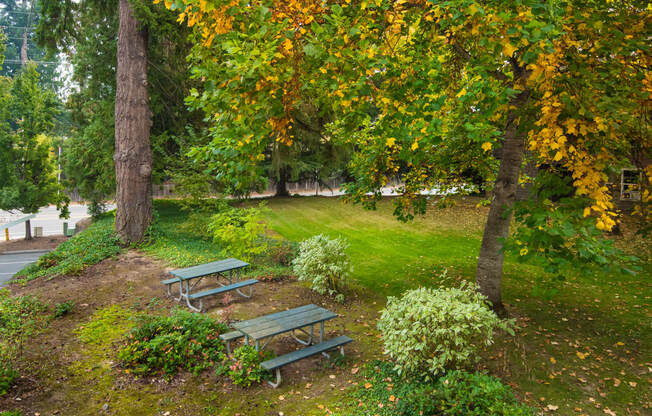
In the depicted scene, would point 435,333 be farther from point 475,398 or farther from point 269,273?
point 269,273

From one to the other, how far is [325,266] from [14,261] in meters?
14.3

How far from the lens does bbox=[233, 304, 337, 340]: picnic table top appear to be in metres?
4.73

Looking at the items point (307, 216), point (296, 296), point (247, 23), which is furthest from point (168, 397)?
point (307, 216)

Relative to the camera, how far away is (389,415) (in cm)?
388

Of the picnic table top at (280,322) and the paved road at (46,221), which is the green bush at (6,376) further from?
the paved road at (46,221)

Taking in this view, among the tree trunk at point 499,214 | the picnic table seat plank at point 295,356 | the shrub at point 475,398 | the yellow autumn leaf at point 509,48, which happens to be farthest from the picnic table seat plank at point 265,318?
the yellow autumn leaf at point 509,48

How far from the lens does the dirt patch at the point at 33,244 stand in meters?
17.4

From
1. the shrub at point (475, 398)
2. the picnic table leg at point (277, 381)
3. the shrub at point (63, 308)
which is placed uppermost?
the shrub at point (475, 398)

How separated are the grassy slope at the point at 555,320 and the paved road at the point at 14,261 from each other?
30.5ft

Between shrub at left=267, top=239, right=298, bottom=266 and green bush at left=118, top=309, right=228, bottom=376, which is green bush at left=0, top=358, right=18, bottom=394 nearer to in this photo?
green bush at left=118, top=309, right=228, bottom=376

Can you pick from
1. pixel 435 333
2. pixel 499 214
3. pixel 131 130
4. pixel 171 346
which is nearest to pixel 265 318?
pixel 171 346

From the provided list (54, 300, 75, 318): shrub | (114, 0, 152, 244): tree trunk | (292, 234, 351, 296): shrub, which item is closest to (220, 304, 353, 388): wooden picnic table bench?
(292, 234, 351, 296): shrub

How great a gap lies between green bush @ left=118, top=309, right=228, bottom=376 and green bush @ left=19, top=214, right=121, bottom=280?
493cm

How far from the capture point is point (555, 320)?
21.2 ft
